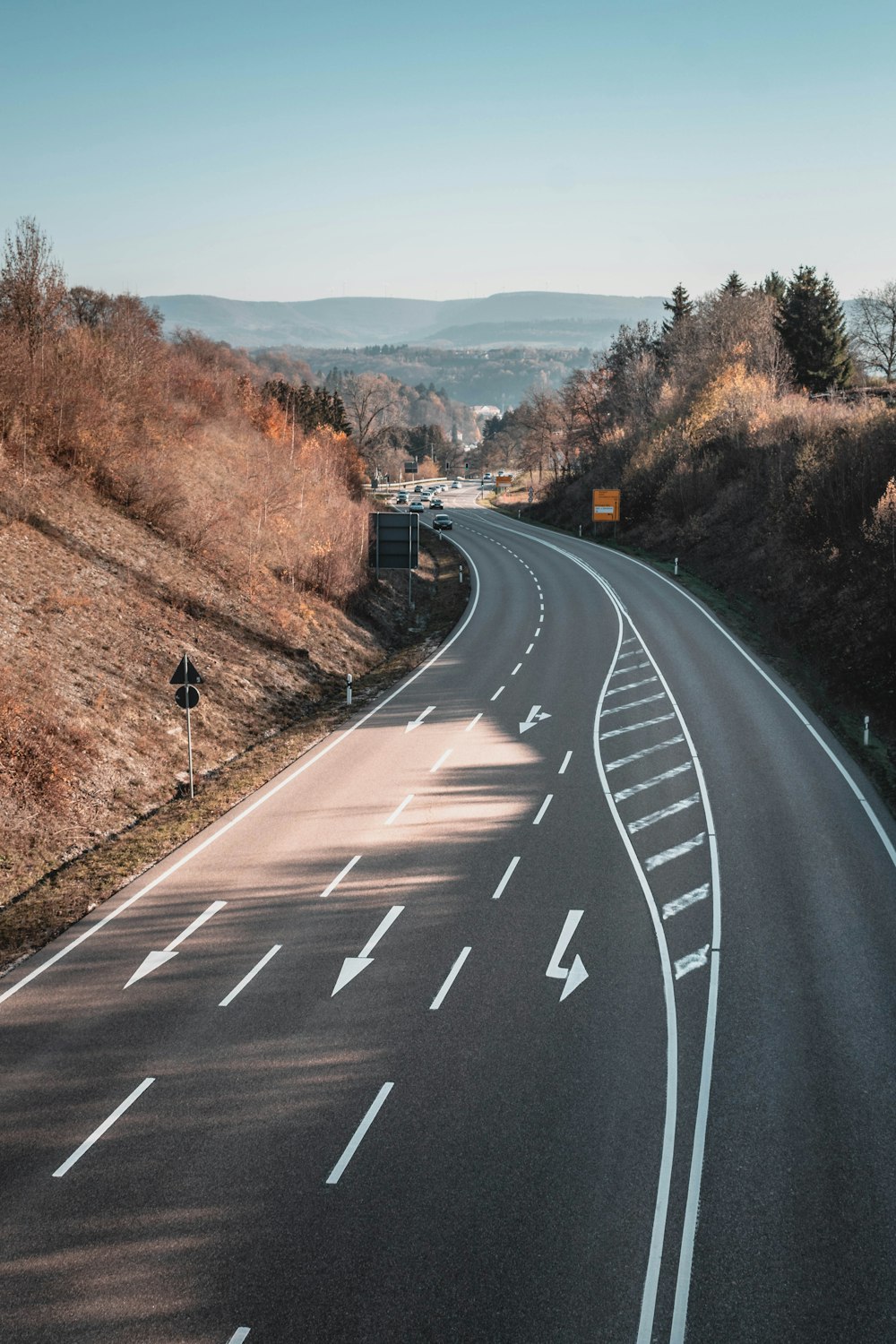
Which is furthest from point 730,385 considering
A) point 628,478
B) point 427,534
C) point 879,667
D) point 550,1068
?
point 550,1068

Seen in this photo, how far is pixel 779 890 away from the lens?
60.0ft

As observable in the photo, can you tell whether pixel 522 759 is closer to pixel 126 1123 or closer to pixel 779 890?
pixel 779 890

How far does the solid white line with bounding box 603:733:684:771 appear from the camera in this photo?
82.8 feet

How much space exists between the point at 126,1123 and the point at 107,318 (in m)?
51.4

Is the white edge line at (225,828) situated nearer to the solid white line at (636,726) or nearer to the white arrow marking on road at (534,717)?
the white arrow marking on road at (534,717)

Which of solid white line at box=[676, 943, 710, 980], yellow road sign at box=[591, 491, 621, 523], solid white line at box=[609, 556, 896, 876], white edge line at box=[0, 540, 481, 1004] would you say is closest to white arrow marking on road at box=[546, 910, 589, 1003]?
solid white line at box=[676, 943, 710, 980]

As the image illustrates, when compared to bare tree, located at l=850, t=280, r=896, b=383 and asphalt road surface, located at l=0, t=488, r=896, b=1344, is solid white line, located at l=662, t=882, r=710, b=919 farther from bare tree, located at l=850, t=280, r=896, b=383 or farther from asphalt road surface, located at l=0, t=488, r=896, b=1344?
bare tree, located at l=850, t=280, r=896, b=383

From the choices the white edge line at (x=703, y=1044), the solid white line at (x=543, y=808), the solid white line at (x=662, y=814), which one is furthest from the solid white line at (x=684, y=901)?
the solid white line at (x=543, y=808)

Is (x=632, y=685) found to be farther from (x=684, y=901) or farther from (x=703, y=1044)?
(x=703, y=1044)

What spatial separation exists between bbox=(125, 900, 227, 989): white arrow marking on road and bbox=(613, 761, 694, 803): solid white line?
33.5 ft

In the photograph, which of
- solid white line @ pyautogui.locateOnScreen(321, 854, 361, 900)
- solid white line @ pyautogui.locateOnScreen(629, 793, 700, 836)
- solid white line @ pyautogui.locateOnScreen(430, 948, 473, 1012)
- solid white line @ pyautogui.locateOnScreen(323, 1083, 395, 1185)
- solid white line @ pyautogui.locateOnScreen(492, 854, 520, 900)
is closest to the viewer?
solid white line @ pyautogui.locateOnScreen(323, 1083, 395, 1185)

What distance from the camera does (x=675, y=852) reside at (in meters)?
19.9

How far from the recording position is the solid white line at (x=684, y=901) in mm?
17344

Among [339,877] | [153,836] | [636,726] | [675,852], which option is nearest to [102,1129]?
[339,877]
